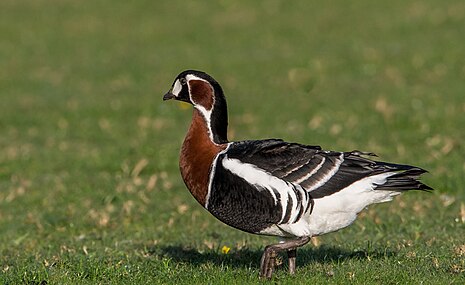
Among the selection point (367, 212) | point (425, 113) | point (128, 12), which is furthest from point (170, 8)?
point (367, 212)

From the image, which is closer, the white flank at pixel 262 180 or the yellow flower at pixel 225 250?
the white flank at pixel 262 180

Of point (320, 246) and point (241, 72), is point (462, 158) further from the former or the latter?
point (241, 72)

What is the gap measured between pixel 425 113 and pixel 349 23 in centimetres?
1103

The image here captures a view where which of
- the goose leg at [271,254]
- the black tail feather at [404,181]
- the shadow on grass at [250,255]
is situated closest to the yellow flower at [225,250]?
the shadow on grass at [250,255]

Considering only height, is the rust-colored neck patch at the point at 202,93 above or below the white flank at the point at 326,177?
above

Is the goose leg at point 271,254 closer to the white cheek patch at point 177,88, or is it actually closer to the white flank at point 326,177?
the white flank at point 326,177

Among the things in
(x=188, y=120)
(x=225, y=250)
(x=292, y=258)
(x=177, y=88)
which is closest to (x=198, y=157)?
(x=177, y=88)

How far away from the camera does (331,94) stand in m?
21.7

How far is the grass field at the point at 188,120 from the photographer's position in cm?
924

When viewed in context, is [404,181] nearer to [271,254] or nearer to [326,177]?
[326,177]

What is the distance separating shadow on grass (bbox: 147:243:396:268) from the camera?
29.6 feet

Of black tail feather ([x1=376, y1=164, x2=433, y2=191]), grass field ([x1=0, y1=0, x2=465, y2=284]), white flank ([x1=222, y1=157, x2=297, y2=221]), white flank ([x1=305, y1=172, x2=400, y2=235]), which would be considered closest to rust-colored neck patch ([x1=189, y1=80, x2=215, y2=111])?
white flank ([x1=222, y1=157, x2=297, y2=221])

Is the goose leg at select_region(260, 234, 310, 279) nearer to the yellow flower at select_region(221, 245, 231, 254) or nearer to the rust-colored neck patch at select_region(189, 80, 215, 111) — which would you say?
the rust-colored neck patch at select_region(189, 80, 215, 111)

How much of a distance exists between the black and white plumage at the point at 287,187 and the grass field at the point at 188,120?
0.48 m
